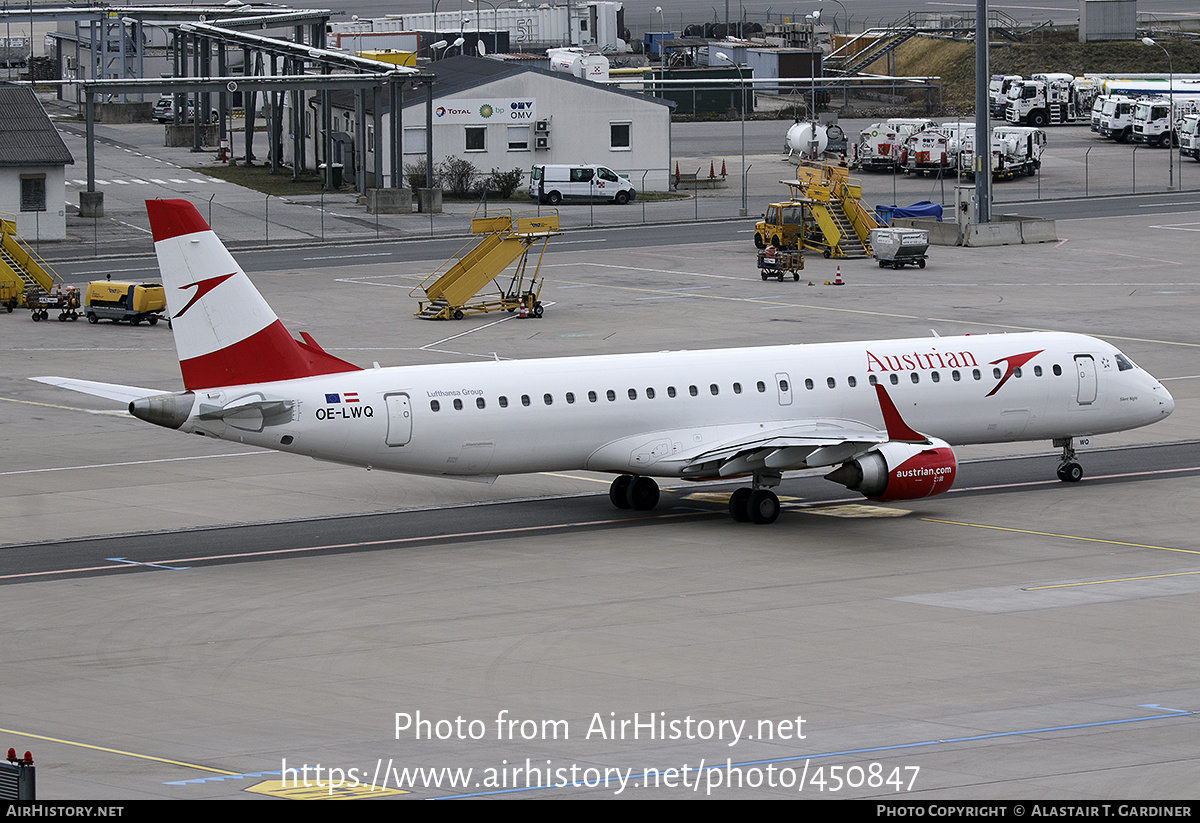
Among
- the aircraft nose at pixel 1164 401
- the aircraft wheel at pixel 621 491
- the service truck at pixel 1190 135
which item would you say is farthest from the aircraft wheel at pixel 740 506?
the service truck at pixel 1190 135

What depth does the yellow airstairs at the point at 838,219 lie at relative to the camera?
91.5 metres

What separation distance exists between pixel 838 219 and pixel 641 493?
54.1 meters

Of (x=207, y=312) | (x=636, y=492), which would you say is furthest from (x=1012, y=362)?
(x=207, y=312)

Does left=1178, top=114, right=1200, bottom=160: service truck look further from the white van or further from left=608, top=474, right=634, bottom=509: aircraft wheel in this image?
Result: left=608, top=474, right=634, bottom=509: aircraft wheel

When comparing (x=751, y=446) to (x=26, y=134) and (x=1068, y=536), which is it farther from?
(x=26, y=134)

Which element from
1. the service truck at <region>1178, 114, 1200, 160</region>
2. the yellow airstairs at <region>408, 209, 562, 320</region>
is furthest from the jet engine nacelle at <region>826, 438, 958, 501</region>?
the service truck at <region>1178, 114, 1200, 160</region>

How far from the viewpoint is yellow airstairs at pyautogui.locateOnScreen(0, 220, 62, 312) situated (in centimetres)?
7625

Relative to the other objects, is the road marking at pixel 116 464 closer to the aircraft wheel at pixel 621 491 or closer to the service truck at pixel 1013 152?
the aircraft wheel at pixel 621 491

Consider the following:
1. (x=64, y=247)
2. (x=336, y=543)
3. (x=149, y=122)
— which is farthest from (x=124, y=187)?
(x=336, y=543)

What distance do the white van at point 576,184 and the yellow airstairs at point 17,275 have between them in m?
42.5

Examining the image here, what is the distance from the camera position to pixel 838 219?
93.1m

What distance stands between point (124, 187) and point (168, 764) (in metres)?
103

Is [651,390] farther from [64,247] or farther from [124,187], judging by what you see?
[124,187]

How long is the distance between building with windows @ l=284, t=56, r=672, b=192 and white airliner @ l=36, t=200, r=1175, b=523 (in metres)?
77.3
